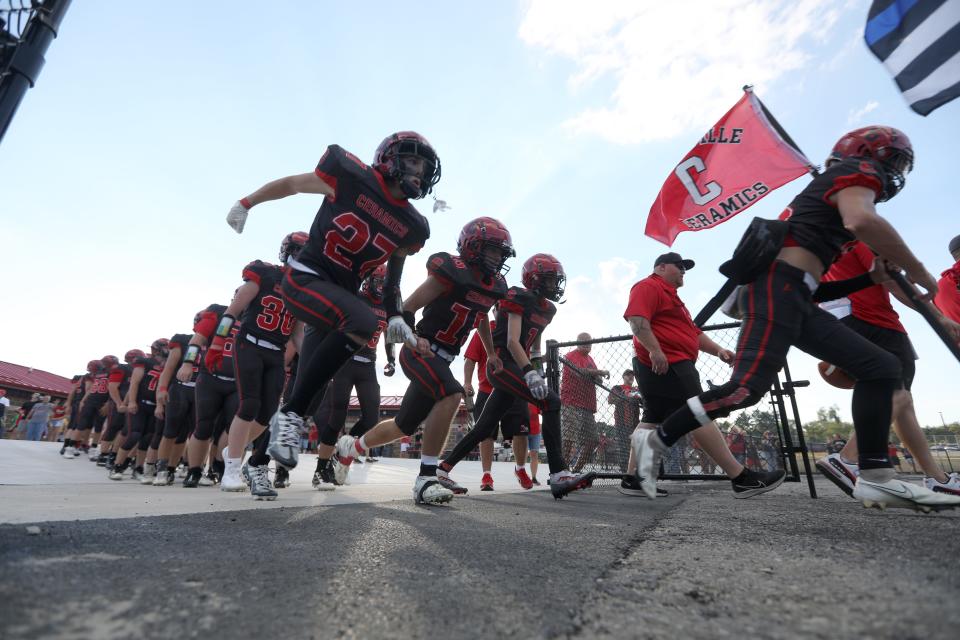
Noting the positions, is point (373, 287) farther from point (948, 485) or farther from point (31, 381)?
point (31, 381)

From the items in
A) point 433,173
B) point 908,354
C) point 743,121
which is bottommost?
point 908,354

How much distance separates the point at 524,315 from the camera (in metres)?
4.55

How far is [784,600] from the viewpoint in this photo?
950 millimetres

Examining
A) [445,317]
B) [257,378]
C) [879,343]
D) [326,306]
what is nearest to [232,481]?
[257,378]

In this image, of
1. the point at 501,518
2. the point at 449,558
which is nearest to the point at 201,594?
the point at 449,558

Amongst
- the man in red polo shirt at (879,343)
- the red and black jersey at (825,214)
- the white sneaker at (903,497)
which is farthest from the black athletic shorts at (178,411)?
the man in red polo shirt at (879,343)

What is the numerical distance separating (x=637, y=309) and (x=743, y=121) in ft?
12.7

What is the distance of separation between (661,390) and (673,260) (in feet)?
3.90

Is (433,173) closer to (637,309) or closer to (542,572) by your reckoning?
(637,309)

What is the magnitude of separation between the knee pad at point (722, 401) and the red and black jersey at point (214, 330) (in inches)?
143

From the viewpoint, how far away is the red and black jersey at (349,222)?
3.07 metres

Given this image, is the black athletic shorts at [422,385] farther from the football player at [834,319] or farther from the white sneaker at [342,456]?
the football player at [834,319]

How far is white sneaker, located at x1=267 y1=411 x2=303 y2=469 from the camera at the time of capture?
9.05 ft

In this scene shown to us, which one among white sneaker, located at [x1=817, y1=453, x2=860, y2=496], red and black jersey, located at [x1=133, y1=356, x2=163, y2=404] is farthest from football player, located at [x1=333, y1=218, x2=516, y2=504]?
red and black jersey, located at [x1=133, y1=356, x2=163, y2=404]
